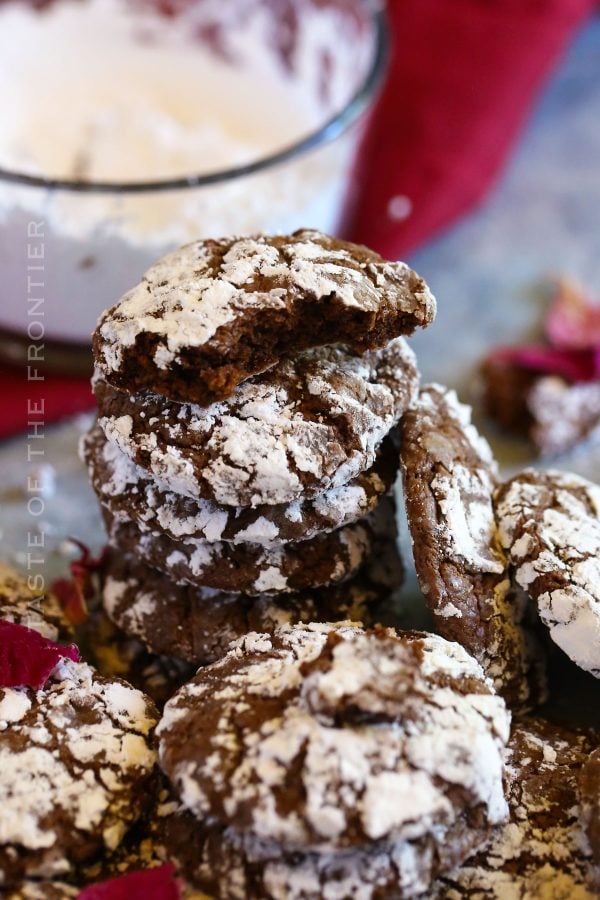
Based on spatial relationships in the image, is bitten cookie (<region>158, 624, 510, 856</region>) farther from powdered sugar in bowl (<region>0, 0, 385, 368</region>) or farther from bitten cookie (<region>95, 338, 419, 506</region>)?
powdered sugar in bowl (<region>0, 0, 385, 368</region>)

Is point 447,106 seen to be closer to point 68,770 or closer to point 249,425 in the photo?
point 249,425

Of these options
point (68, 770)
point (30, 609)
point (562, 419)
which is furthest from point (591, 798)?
point (562, 419)

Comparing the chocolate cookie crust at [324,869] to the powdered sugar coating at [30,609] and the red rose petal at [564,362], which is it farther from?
the red rose petal at [564,362]

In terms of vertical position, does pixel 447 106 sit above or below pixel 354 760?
above

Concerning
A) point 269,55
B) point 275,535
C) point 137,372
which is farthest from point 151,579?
point 269,55

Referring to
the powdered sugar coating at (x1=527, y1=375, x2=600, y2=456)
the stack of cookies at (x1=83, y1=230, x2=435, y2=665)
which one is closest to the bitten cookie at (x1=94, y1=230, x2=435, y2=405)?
Result: the stack of cookies at (x1=83, y1=230, x2=435, y2=665)

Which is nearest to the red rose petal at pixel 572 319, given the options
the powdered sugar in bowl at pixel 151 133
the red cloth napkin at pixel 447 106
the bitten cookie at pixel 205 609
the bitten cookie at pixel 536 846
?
the red cloth napkin at pixel 447 106
